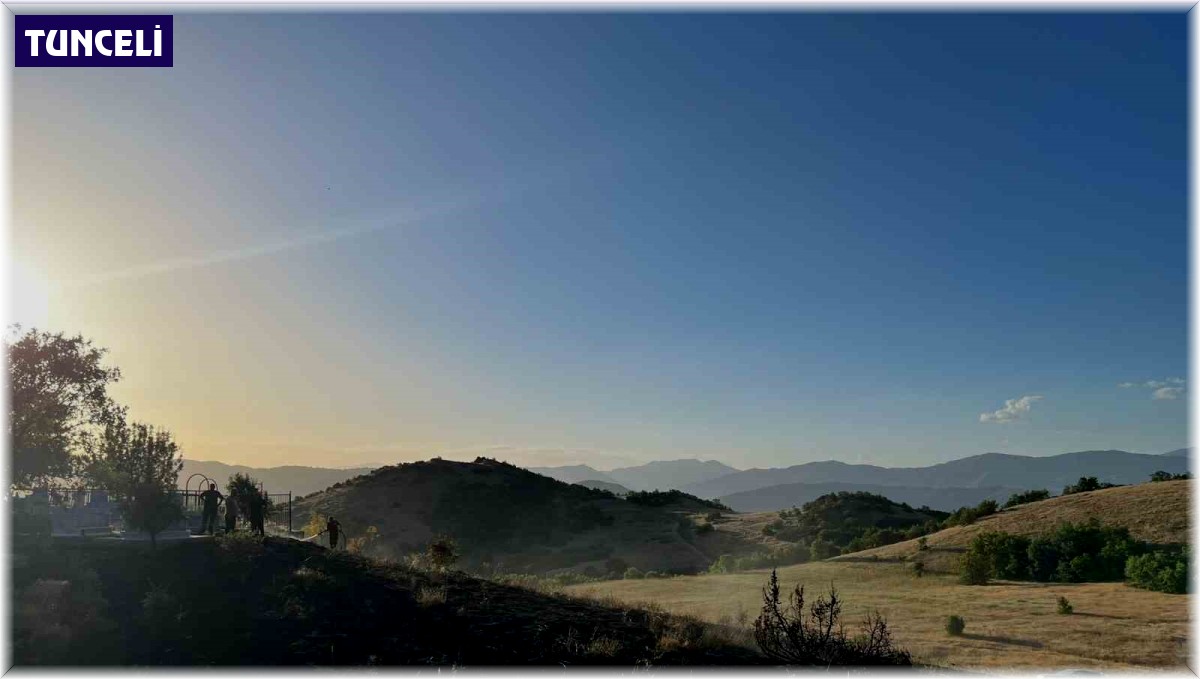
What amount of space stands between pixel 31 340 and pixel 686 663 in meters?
34.0

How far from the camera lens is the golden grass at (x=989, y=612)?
20062 millimetres

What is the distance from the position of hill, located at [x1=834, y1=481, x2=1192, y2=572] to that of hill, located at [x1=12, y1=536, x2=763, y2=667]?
26.1 m

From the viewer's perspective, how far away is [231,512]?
2808 cm

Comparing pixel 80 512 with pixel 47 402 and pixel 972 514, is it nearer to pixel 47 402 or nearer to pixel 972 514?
pixel 47 402

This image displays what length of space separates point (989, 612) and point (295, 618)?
22.4 m

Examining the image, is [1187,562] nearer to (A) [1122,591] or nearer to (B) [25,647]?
(A) [1122,591]

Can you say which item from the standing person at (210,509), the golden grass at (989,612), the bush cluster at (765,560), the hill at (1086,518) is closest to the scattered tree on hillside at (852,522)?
the bush cluster at (765,560)

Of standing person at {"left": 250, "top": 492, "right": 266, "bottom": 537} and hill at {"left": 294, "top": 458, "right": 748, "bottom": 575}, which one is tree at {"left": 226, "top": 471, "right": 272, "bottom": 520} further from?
hill at {"left": 294, "top": 458, "right": 748, "bottom": 575}

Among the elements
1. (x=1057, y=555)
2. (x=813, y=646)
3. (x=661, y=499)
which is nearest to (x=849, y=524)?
(x=661, y=499)

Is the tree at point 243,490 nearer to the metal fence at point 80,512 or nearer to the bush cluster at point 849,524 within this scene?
the metal fence at point 80,512

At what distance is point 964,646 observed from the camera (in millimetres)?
21500

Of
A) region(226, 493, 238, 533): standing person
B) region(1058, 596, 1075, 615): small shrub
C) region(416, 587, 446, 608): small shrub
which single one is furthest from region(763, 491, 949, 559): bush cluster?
region(416, 587, 446, 608): small shrub

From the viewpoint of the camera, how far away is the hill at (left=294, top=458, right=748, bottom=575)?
60219 millimetres

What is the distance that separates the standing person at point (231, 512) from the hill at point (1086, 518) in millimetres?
30991
